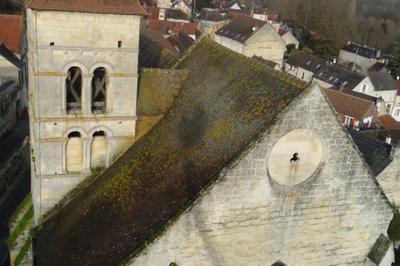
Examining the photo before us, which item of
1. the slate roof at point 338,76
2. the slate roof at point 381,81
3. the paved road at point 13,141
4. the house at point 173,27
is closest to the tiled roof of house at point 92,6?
the paved road at point 13,141

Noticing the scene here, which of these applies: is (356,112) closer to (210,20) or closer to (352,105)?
(352,105)

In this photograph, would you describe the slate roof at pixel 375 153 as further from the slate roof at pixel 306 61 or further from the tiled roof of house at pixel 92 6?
the slate roof at pixel 306 61

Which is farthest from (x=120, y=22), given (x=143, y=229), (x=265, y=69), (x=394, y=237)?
(x=394, y=237)

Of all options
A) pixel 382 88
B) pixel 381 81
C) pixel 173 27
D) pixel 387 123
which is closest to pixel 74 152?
pixel 387 123

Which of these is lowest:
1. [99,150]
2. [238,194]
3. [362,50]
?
[362,50]

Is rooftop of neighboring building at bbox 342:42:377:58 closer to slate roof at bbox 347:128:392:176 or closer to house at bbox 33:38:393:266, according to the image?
slate roof at bbox 347:128:392:176

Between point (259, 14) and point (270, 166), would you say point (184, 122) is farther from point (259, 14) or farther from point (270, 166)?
point (259, 14)

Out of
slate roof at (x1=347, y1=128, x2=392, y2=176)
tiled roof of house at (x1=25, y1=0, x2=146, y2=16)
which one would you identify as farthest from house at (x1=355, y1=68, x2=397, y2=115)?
tiled roof of house at (x1=25, y1=0, x2=146, y2=16)
